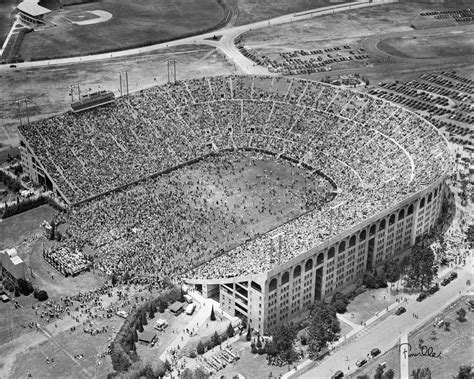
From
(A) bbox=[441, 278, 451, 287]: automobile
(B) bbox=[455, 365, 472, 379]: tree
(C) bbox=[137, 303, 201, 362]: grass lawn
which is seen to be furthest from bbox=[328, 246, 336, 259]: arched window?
(B) bbox=[455, 365, 472, 379]: tree

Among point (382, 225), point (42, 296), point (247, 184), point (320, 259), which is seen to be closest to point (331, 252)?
point (320, 259)

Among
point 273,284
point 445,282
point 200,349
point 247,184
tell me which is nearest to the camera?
point 200,349

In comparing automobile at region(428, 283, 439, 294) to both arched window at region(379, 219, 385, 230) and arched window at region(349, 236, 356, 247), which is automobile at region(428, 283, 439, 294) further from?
arched window at region(349, 236, 356, 247)

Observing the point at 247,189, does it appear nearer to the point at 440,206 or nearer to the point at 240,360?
the point at 440,206

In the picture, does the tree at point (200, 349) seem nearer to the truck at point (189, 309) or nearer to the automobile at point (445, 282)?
the truck at point (189, 309)

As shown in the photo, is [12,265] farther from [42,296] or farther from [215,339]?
[215,339]

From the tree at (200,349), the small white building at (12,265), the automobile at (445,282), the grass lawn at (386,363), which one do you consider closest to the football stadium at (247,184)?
the tree at (200,349)

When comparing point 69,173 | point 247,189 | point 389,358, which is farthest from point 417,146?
point 69,173
